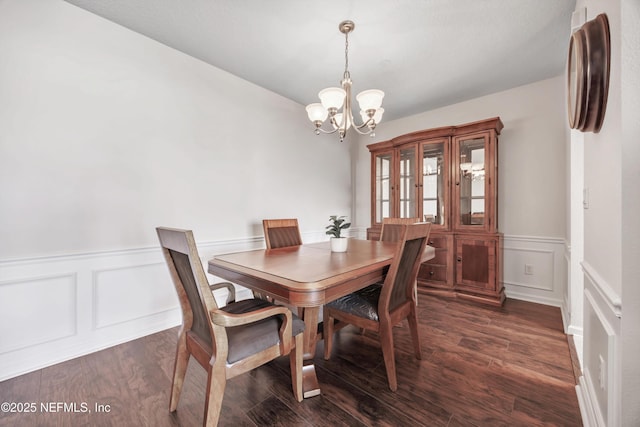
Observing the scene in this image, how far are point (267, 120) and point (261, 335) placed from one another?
8.65 ft

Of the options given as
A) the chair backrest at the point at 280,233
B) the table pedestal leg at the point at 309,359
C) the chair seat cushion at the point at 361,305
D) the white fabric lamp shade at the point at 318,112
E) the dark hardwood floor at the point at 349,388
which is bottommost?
the dark hardwood floor at the point at 349,388

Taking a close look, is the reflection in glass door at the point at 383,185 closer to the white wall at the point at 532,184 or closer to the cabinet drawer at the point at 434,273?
the cabinet drawer at the point at 434,273

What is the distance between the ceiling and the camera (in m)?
1.85

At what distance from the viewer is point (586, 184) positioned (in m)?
1.36

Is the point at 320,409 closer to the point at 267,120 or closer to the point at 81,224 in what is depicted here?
the point at 81,224

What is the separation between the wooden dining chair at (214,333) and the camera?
3.50ft

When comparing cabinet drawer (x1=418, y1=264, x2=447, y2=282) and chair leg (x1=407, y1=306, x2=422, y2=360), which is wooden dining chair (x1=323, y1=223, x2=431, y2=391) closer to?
chair leg (x1=407, y1=306, x2=422, y2=360)

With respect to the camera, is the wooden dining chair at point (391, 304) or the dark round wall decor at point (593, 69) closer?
the dark round wall decor at point (593, 69)

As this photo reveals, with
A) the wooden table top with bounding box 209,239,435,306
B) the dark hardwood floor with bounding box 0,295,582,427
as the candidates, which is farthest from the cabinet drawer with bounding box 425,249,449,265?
the wooden table top with bounding box 209,239,435,306

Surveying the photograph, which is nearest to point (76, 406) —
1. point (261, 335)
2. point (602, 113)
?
point (261, 335)

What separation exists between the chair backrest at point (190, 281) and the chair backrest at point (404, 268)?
0.94m

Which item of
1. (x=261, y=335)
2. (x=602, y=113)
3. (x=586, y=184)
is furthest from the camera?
(x=586, y=184)

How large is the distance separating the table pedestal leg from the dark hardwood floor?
5cm

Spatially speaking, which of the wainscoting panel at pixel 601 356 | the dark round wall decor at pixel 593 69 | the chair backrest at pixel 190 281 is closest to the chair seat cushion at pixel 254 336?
the chair backrest at pixel 190 281
